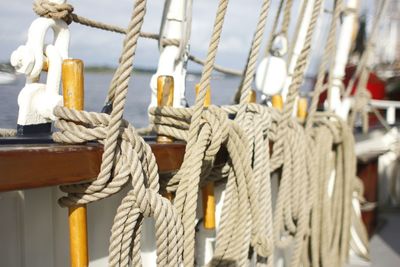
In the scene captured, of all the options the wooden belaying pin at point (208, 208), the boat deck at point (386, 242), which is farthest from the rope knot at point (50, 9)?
the boat deck at point (386, 242)

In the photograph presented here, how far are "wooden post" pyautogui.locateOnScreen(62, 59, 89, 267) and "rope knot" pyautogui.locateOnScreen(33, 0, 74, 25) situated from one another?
0.14 metres

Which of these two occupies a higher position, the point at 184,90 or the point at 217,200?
the point at 184,90

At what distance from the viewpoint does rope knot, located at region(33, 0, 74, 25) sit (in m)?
0.95

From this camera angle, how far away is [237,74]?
78.9 inches

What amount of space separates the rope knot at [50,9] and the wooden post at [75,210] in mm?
141

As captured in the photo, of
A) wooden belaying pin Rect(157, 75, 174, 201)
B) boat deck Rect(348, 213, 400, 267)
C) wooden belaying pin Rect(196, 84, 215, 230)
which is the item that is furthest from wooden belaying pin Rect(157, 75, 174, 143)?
boat deck Rect(348, 213, 400, 267)

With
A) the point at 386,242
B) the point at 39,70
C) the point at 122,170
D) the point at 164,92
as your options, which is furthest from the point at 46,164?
the point at 386,242

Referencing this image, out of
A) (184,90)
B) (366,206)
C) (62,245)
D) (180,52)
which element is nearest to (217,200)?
(184,90)

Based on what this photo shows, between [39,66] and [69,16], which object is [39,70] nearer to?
[39,66]

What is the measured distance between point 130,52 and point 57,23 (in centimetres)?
24

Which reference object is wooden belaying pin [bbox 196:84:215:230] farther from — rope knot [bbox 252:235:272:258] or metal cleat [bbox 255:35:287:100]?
metal cleat [bbox 255:35:287:100]

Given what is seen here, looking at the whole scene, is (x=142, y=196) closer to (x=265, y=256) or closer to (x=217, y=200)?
(x=265, y=256)

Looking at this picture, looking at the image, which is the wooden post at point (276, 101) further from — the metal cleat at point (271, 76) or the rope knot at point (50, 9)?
the rope knot at point (50, 9)

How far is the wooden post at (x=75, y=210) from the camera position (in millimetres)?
864
